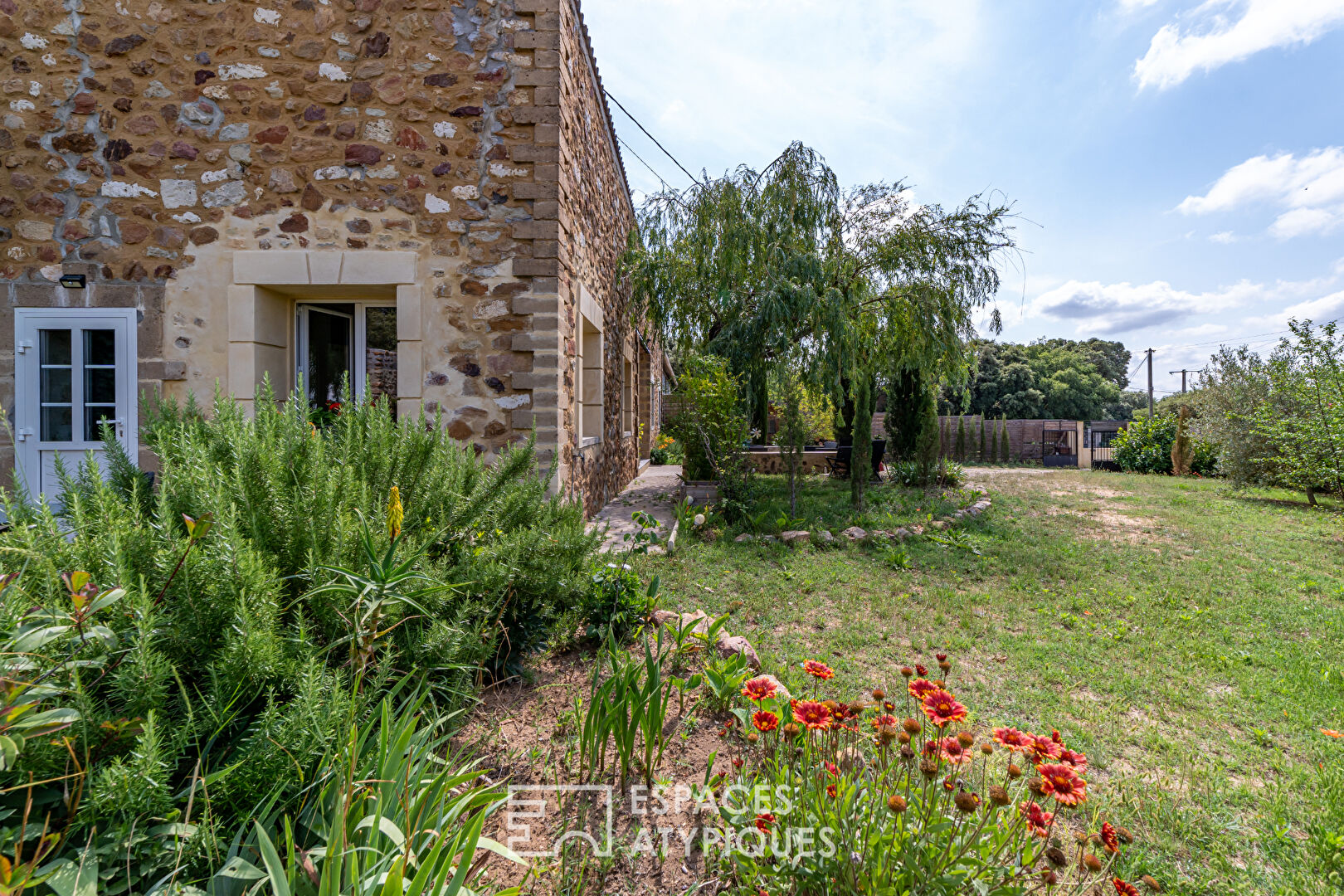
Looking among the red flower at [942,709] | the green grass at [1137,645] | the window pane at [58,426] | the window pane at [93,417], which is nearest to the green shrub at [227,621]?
the red flower at [942,709]

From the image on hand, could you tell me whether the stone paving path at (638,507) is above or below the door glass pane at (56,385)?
below

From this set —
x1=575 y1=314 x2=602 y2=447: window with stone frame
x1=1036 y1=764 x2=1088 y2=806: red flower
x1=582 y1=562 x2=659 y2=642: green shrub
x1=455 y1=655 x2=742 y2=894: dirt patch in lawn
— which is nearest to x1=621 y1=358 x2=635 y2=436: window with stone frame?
x1=575 y1=314 x2=602 y2=447: window with stone frame

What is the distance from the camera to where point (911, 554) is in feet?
18.7

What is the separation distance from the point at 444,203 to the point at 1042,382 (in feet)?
113

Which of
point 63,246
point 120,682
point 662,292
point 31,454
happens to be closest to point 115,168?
point 63,246

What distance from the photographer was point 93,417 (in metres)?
4.42

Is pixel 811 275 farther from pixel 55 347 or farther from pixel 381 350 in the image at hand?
pixel 55 347

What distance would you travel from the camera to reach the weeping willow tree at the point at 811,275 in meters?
7.88

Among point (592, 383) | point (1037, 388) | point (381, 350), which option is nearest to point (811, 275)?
point (592, 383)

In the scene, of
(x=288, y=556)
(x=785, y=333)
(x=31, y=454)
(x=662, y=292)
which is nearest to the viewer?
(x=288, y=556)

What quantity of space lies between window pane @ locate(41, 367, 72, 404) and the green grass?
4416mm

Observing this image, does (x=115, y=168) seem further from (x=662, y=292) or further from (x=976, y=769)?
(x=976, y=769)

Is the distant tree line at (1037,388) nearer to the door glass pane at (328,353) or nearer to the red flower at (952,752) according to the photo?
the door glass pane at (328,353)

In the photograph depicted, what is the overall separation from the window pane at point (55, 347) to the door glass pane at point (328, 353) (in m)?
1.57
